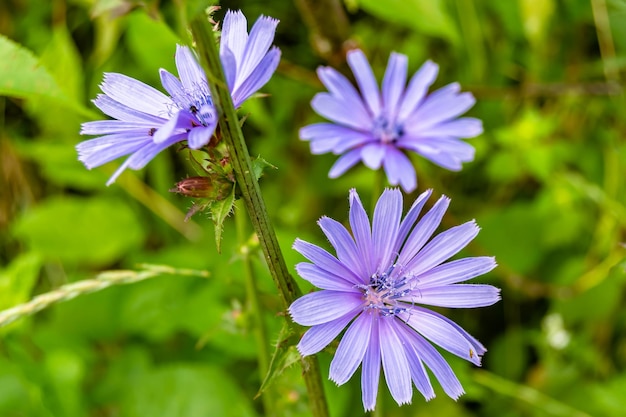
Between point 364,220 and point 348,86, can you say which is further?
point 348,86

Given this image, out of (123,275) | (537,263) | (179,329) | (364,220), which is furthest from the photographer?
(537,263)

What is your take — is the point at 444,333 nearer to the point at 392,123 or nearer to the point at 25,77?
the point at 25,77

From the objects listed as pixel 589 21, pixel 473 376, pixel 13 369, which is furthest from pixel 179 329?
pixel 589 21

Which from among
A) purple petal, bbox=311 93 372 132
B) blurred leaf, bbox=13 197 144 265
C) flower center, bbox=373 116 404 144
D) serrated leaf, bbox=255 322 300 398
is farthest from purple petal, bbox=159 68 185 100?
blurred leaf, bbox=13 197 144 265

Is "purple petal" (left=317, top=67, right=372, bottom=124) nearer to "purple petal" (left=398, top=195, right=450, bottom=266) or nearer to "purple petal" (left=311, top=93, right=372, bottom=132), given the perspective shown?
"purple petal" (left=311, top=93, right=372, bottom=132)

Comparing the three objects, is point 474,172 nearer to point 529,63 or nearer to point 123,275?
point 529,63

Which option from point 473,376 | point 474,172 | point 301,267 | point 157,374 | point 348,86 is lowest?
point 157,374
